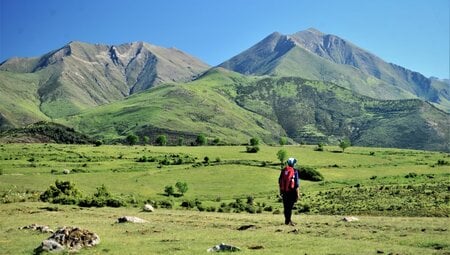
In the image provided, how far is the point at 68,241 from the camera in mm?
24594

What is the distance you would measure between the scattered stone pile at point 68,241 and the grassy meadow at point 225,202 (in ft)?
2.12

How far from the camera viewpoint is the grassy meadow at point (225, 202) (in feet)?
82.8

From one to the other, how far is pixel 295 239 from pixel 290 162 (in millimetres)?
5890

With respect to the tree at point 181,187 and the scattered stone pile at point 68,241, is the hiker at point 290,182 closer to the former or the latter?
the scattered stone pile at point 68,241

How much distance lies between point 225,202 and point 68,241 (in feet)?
177

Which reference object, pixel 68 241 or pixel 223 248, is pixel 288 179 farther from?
pixel 68 241

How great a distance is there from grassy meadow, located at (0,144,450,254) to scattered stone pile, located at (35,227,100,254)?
645 millimetres

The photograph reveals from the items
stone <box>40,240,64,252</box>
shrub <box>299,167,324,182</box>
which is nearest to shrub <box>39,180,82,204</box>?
stone <box>40,240,64,252</box>

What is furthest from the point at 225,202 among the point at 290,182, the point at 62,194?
the point at 290,182

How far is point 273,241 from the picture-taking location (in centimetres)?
2500

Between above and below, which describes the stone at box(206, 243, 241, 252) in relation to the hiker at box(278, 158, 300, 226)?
below

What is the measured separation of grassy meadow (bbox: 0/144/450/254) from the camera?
82.8 ft

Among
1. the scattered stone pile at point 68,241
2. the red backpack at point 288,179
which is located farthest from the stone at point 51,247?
the red backpack at point 288,179

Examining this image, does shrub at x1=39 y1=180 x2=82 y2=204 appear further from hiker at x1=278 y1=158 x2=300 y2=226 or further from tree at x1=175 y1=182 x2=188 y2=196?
hiker at x1=278 y1=158 x2=300 y2=226
